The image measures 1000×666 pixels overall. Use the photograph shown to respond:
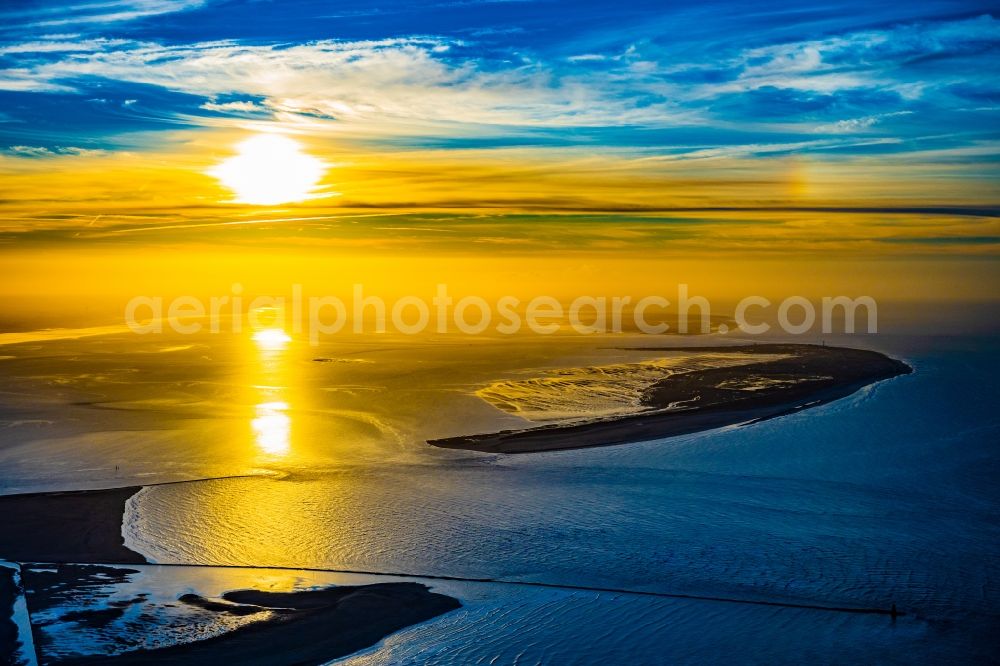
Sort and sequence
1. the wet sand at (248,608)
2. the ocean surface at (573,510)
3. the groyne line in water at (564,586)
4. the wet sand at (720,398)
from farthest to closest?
the wet sand at (720,398)
the groyne line in water at (564,586)
the ocean surface at (573,510)
the wet sand at (248,608)

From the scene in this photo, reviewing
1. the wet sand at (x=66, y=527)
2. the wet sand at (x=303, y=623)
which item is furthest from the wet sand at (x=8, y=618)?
the wet sand at (x=66, y=527)

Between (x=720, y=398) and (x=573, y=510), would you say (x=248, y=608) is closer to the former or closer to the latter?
(x=573, y=510)

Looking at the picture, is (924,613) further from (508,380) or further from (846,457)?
(508,380)

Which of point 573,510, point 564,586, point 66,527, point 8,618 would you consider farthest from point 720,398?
point 8,618

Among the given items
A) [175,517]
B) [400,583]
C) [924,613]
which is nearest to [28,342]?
[175,517]

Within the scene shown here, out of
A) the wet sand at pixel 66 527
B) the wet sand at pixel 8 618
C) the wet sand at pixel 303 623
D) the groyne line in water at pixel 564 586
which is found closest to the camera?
the wet sand at pixel 8 618

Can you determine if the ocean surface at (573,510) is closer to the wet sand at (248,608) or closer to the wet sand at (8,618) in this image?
the wet sand at (248,608)

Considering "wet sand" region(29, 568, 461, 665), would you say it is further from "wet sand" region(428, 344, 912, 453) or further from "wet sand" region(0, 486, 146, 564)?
"wet sand" region(428, 344, 912, 453)

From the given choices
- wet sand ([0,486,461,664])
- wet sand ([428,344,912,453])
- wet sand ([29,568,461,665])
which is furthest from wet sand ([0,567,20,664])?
wet sand ([428,344,912,453])
